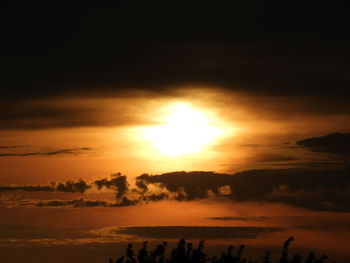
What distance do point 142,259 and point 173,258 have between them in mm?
2562

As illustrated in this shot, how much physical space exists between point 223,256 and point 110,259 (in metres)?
11.1

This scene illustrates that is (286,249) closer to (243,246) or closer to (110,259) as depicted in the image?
(243,246)

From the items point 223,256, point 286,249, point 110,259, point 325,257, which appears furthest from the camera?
point 110,259

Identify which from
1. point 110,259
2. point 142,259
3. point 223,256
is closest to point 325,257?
point 223,256

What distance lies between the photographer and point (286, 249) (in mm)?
52344

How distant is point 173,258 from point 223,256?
4149 mm

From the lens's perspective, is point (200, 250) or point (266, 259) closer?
point (266, 259)

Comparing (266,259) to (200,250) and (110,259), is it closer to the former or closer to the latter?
(200,250)

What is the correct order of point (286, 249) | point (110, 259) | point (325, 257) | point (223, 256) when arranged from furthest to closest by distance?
1. point (110, 259)
2. point (223, 256)
3. point (286, 249)
4. point (325, 257)

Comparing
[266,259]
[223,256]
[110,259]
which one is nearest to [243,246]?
[266,259]

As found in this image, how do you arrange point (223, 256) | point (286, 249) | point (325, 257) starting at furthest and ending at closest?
point (223, 256) → point (286, 249) → point (325, 257)

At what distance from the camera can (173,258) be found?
182 ft

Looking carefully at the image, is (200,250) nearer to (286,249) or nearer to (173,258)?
(173,258)

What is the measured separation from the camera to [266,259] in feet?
167
